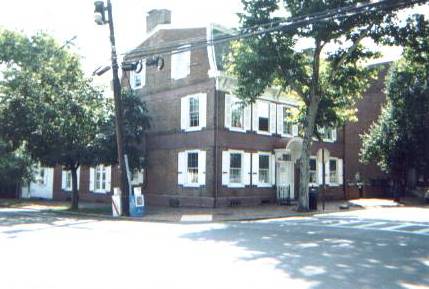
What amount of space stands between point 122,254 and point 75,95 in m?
15.5

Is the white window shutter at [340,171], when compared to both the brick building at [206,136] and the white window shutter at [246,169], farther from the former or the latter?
the white window shutter at [246,169]

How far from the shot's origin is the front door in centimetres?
2679

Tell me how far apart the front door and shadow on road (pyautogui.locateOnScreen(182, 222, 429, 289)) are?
1221 centimetres

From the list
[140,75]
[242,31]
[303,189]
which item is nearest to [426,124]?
[303,189]

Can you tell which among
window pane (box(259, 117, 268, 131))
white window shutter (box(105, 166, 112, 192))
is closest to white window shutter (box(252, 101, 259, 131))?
window pane (box(259, 117, 268, 131))

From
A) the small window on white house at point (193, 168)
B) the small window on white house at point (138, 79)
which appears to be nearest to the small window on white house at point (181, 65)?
the small window on white house at point (138, 79)

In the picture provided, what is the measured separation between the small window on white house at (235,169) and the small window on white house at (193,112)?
2414 millimetres

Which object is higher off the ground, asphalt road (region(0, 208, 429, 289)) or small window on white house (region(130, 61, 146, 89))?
small window on white house (region(130, 61, 146, 89))

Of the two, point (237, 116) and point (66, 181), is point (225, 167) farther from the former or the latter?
point (66, 181)

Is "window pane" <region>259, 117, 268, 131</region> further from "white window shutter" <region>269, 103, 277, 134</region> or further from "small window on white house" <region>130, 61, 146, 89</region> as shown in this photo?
"small window on white house" <region>130, 61, 146, 89</region>

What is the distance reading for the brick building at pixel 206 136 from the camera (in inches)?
938

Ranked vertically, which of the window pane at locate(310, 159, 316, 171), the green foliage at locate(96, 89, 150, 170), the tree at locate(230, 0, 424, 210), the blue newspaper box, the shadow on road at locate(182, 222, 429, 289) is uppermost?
the tree at locate(230, 0, 424, 210)

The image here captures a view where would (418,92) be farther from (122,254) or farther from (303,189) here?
(122,254)

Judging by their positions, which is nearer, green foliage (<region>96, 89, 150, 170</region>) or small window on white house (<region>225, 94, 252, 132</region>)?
green foliage (<region>96, 89, 150, 170</region>)
